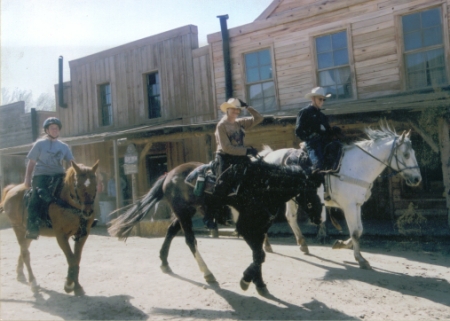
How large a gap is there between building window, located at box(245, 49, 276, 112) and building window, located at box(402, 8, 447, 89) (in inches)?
143

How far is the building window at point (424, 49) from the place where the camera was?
31.6 feet

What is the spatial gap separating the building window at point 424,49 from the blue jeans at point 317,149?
467 centimetres

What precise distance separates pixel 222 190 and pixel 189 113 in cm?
878

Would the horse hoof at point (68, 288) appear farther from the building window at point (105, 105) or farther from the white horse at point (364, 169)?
the building window at point (105, 105)

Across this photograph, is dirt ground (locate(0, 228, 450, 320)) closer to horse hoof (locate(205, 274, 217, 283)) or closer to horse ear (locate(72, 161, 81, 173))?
horse hoof (locate(205, 274, 217, 283))

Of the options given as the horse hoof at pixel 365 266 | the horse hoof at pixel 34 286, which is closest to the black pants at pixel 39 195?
the horse hoof at pixel 34 286

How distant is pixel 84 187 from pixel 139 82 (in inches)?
405

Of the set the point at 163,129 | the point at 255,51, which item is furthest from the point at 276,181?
the point at 255,51

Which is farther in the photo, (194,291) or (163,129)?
(163,129)

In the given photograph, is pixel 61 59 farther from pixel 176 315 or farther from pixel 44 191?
pixel 176 315

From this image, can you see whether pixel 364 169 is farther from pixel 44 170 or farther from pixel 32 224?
pixel 32 224

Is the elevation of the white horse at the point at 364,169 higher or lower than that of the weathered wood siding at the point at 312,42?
lower

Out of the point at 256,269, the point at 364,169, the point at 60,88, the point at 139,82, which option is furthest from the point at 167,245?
the point at 60,88

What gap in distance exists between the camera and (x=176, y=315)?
4.48 m
